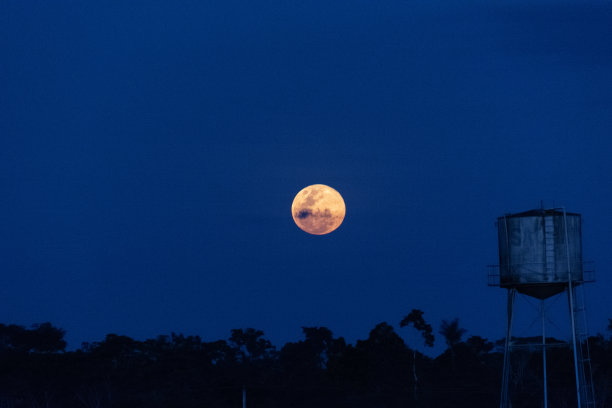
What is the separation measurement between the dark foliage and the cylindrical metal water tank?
28669 millimetres

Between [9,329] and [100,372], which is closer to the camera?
[100,372]

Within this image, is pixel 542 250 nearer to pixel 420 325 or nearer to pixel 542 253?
pixel 542 253

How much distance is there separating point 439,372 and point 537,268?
4864 cm

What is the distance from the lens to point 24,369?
79250 millimetres

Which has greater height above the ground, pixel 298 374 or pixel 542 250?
pixel 542 250

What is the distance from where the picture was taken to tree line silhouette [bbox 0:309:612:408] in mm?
71188

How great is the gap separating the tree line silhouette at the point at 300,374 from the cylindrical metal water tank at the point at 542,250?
2737 centimetres

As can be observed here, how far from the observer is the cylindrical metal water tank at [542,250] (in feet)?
128

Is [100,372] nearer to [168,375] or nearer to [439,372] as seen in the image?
[168,375]

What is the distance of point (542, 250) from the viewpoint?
3928 centimetres

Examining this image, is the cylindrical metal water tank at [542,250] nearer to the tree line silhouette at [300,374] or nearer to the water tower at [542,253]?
the water tower at [542,253]

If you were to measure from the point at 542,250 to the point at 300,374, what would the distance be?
5266 cm

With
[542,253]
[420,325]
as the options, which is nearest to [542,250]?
[542,253]

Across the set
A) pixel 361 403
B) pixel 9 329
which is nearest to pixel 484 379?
pixel 361 403
